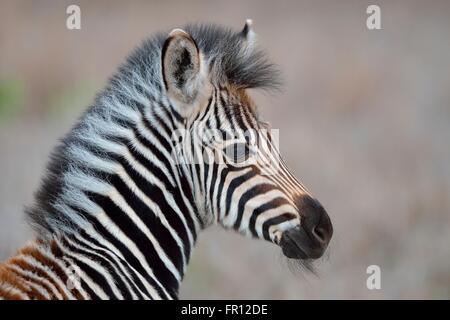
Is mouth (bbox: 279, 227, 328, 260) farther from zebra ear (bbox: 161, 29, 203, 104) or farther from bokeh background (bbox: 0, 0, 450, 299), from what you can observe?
bokeh background (bbox: 0, 0, 450, 299)

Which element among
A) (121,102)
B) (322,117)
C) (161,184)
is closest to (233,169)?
(161,184)

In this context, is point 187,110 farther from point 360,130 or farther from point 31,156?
point 360,130

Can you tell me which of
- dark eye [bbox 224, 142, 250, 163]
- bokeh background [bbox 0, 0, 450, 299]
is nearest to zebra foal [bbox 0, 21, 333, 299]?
dark eye [bbox 224, 142, 250, 163]

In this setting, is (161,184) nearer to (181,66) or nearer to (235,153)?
(235,153)

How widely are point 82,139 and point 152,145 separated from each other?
0.30 metres

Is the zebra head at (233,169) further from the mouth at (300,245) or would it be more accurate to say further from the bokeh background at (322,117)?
the bokeh background at (322,117)

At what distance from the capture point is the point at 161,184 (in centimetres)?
354

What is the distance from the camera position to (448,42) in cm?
1291

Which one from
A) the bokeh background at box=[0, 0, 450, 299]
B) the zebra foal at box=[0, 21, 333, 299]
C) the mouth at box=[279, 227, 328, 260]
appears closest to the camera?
the zebra foal at box=[0, 21, 333, 299]

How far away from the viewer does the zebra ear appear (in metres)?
3.42

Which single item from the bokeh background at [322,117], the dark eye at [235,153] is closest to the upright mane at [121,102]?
the dark eye at [235,153]

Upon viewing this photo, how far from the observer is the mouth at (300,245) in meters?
3.50

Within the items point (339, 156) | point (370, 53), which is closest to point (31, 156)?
point (339, 156)

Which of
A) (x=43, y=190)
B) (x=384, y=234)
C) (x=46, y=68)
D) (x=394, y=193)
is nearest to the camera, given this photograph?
(x=43, y=190)
